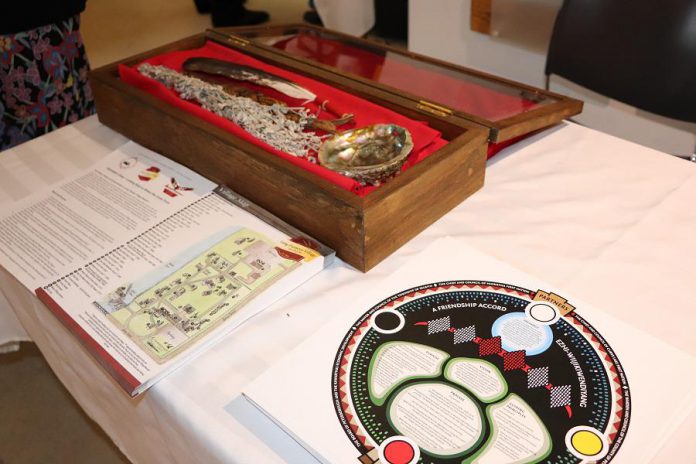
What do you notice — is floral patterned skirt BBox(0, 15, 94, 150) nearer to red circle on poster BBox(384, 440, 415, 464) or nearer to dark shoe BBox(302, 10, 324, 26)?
red circle on poster BBox(384, 440, 415, 464)

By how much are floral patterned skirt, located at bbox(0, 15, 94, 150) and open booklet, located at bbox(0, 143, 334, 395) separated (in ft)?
1.81

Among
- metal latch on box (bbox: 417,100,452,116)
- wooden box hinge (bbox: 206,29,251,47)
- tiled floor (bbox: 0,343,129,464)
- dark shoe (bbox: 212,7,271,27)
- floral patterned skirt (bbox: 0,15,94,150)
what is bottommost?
tiled floor (bbox: 0,343,129,464)

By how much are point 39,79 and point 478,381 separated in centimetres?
115

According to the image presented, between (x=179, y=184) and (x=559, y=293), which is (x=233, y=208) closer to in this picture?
(x=179, y=184)

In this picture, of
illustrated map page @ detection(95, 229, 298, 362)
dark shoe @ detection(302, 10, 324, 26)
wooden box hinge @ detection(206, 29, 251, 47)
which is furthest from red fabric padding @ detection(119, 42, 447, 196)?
dark shoe @ detection(302, 10, 324, 26)

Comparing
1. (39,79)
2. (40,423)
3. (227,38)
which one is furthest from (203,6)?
(40,423)

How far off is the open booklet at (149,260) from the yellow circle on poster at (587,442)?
0.31m

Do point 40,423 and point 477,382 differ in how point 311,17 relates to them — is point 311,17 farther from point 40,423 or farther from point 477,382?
point 477,382

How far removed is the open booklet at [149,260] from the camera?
596 millimetres

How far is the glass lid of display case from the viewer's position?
0.90 metres

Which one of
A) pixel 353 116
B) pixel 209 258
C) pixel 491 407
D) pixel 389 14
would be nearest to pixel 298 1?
pixel 389 14

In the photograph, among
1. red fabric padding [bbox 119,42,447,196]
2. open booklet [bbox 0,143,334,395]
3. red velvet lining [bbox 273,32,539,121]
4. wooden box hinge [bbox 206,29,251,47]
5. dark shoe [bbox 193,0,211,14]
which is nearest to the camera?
open booklet [bbox 0,143,334,395]

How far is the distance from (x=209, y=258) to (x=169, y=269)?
0.14 ft

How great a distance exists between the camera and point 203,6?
3.42m
